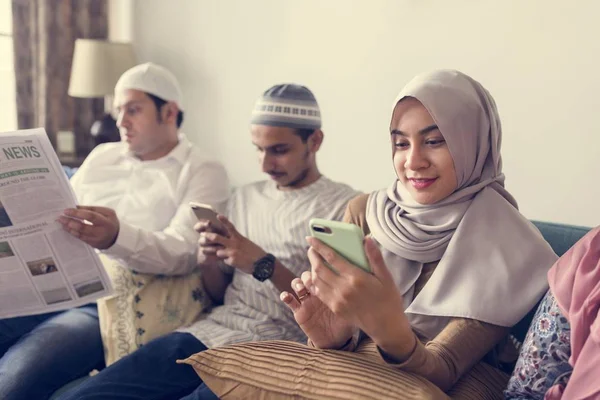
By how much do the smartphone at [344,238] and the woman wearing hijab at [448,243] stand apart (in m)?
0.10

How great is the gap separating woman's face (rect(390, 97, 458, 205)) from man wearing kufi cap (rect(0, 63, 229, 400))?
83 cm

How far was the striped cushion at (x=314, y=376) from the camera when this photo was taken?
115 centimetres

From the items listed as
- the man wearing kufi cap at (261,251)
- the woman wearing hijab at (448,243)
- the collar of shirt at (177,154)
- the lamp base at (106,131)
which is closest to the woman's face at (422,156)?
the woman wearing hijab at (448,243)

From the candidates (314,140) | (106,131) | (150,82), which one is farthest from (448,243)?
(106,131)

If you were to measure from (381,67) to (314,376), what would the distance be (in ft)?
4.76

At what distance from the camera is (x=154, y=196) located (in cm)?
219

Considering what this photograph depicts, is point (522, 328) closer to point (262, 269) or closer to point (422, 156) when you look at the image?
point (422, 156)

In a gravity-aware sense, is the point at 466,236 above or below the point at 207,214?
above

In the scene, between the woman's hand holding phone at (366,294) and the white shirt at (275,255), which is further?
the white shirt at (275,255)

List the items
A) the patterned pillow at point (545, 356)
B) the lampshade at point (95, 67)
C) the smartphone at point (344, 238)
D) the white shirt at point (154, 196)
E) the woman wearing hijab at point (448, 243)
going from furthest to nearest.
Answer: the lampshade at point (95, 67), the white shirt at point (154, 196), the woman wearing hijab at point (448, 243), the patterned pillow at point (545, 356), the smartphone at point (344, 238)

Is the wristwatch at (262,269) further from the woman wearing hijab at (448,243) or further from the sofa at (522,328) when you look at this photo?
the sofa at (522,328)

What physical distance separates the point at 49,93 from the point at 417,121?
2.49 metres

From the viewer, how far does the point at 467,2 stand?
2141 millimetres

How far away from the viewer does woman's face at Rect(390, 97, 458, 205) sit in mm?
1433
